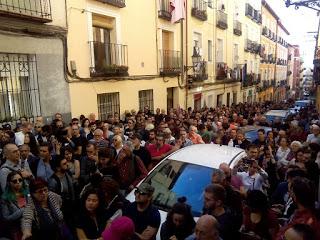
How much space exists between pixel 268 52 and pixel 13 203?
39.5 meters

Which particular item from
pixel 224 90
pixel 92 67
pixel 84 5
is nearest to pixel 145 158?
pixel 92 67

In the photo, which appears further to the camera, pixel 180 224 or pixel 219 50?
pixel 219 50

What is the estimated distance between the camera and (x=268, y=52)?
39.5 metres

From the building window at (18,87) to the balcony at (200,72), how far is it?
9.66 m

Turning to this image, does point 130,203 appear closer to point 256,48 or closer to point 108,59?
point 108,59

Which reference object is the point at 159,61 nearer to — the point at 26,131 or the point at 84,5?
the point at 84,5

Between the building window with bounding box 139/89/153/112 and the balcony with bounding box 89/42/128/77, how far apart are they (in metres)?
1.81

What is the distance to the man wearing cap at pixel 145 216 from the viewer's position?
11.5 feet

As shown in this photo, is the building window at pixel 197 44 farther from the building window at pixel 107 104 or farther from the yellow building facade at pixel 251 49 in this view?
the yellow building facade at pixel 251 49

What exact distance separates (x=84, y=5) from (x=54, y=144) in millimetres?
5734

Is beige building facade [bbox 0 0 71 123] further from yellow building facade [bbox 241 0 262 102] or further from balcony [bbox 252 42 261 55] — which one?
balcony [bbox 252 42 261 55]

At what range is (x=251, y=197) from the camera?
11.0 ft

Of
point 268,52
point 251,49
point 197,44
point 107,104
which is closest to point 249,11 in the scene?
point 251,49

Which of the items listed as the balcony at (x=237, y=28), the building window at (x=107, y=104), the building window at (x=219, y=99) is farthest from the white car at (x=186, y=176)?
the balcony at (x=237, y=28)
